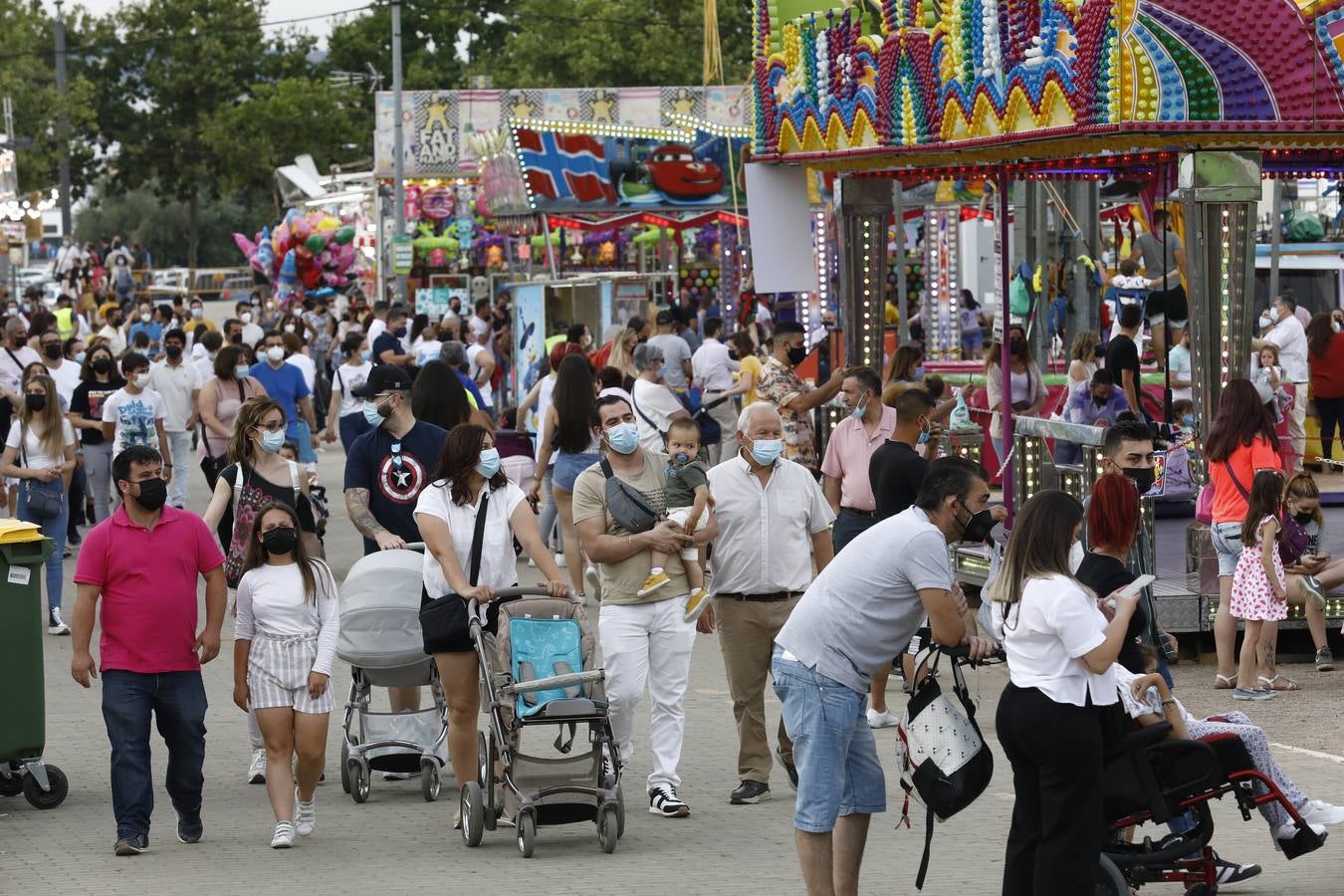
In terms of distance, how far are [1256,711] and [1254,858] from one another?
300 centimetres

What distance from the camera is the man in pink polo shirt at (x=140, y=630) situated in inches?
315

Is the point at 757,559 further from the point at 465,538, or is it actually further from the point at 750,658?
the point at 465,538

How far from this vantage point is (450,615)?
8133 mm

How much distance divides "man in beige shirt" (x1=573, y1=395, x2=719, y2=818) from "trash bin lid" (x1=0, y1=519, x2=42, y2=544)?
2.41 metres

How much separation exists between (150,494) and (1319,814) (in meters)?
4.49

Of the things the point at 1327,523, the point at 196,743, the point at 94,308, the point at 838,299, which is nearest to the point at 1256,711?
the point at 1327,523

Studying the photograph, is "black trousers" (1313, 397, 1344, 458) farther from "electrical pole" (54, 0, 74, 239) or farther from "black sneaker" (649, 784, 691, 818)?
"electrical pole" (54, 0, 74, 239)

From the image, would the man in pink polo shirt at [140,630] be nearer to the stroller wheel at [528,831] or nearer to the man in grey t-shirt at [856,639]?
the stroller wheel at [528,831]

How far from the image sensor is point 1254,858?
7.78 m

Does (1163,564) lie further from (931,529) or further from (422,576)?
(931,529)

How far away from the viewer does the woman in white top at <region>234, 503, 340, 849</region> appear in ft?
26.5

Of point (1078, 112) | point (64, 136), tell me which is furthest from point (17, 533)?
point (64, 136)

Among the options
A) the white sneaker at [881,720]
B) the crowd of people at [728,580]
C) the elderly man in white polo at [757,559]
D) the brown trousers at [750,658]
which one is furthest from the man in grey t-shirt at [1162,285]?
the brown trousers at [750,658]

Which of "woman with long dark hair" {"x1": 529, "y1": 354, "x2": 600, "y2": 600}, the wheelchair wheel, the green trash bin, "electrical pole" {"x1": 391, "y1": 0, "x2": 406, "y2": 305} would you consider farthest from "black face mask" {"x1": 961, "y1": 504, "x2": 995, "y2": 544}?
"electrical pole" {"x1": 391, "y1": 0, "x2": 406, "y2": 305}
